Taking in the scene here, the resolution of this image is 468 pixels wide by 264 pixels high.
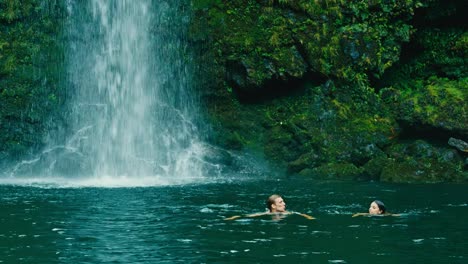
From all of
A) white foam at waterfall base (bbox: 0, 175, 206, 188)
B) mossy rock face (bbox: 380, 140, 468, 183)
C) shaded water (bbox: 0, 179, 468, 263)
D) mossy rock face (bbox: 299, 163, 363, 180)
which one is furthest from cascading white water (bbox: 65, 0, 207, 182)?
shaded water (bbox: 0, 179, 468, 263)

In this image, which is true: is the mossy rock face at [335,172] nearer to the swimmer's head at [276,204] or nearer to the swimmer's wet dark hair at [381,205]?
the swimmer's wet dark hair at [381,205]

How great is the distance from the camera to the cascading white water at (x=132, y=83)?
1198 inches

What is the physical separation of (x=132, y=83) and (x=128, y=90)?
13.7 inches

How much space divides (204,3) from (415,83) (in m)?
9.60

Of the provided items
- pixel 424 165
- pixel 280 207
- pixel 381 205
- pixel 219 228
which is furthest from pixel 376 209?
pixel 424 165

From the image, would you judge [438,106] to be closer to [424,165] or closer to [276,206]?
[424,165]

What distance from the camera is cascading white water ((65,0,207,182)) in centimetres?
3042

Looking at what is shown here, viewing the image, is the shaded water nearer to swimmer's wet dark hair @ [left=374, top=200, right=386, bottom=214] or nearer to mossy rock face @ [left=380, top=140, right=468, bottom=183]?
swimmer's wet dark hair @ [left=374, top=200, right=386, bottom=214]

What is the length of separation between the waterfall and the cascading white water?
0.04 metres

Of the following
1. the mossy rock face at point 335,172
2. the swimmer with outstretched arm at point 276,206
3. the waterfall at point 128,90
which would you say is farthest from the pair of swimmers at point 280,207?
the waterfall at point 128,90

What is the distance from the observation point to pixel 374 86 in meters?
30.9

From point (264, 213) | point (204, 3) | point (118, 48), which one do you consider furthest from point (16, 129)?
point (264, 213)

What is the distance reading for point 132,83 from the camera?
103 feet

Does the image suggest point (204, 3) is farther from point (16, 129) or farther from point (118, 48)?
point (16, 129)
